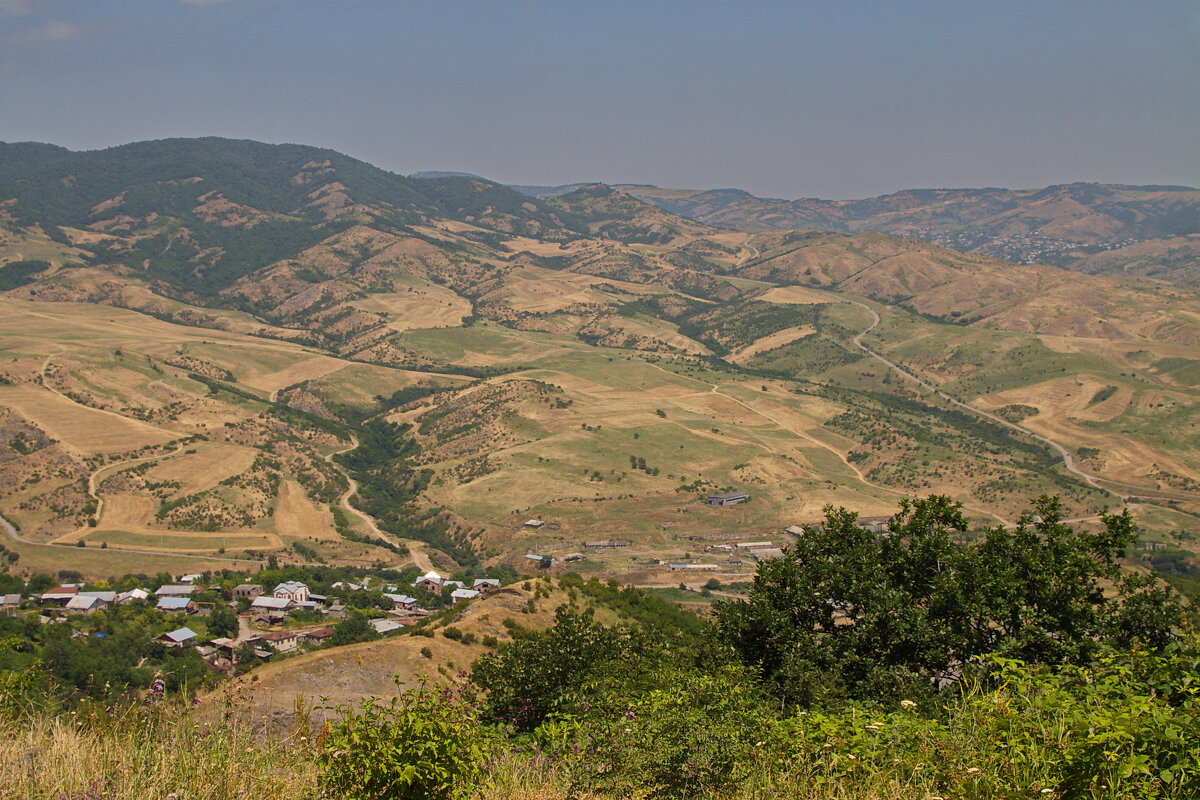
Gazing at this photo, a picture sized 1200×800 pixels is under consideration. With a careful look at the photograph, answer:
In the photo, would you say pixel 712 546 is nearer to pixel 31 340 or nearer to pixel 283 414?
pixel 283 414

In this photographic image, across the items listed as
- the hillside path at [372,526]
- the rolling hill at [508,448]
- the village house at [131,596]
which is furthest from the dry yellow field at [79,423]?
the village house at [131,596]

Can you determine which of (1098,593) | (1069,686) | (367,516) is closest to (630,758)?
(1069,686)

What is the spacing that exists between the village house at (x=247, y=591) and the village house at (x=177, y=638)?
15.3 m

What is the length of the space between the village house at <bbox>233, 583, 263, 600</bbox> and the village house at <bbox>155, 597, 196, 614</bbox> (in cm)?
553

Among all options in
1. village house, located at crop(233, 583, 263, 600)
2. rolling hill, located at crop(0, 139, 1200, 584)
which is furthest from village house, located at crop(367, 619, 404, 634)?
rolling hill, located at crop(0, 139, 1200, 584)

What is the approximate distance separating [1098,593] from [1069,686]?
651 inches

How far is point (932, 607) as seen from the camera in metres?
25.4

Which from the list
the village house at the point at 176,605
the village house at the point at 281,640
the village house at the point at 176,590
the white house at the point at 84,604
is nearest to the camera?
the village house at the point at 281,640

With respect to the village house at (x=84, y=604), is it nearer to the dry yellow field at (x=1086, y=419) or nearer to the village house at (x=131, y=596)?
the village house at (x=131, y=596)

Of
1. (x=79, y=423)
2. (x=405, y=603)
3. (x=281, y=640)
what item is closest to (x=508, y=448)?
(x=405, y=603)

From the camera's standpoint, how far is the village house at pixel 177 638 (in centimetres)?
6146

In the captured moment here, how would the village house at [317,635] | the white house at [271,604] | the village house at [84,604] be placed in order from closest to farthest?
the village house at [317,635]
the village house at [84,604]
the white house at [271,604]

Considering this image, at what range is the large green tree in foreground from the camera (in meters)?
23.5

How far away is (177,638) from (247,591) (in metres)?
19.0
